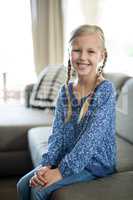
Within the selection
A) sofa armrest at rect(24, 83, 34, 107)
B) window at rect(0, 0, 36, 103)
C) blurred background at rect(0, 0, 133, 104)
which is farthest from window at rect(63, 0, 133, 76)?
sofa armrest at rect(24, 83, 34, 107)

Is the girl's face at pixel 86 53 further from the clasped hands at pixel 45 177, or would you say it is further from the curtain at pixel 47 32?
the curtain at pixel 47 32

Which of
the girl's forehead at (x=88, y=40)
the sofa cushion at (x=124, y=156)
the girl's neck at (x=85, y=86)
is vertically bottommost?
the sofa cushion at (x=124, y=156)

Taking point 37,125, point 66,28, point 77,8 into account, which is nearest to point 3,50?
point 66,28

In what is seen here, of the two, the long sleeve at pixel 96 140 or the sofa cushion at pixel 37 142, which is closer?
the long sleeve at pixel 96 140

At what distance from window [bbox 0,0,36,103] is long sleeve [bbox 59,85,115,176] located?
304 cm

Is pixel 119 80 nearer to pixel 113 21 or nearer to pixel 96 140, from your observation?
pixel 113 21

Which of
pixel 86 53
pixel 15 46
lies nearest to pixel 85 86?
pixel 86 53

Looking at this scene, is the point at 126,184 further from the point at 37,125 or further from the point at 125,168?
the point at 37,125

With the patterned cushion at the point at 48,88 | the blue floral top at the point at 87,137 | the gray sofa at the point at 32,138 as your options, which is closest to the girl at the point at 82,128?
the blue floral top at the point at 87,137

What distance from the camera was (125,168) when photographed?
5.57 ft

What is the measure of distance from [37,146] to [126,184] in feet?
2.76

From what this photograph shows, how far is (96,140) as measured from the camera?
4.78 ft

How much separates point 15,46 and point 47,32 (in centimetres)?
46

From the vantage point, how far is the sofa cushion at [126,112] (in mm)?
2178
